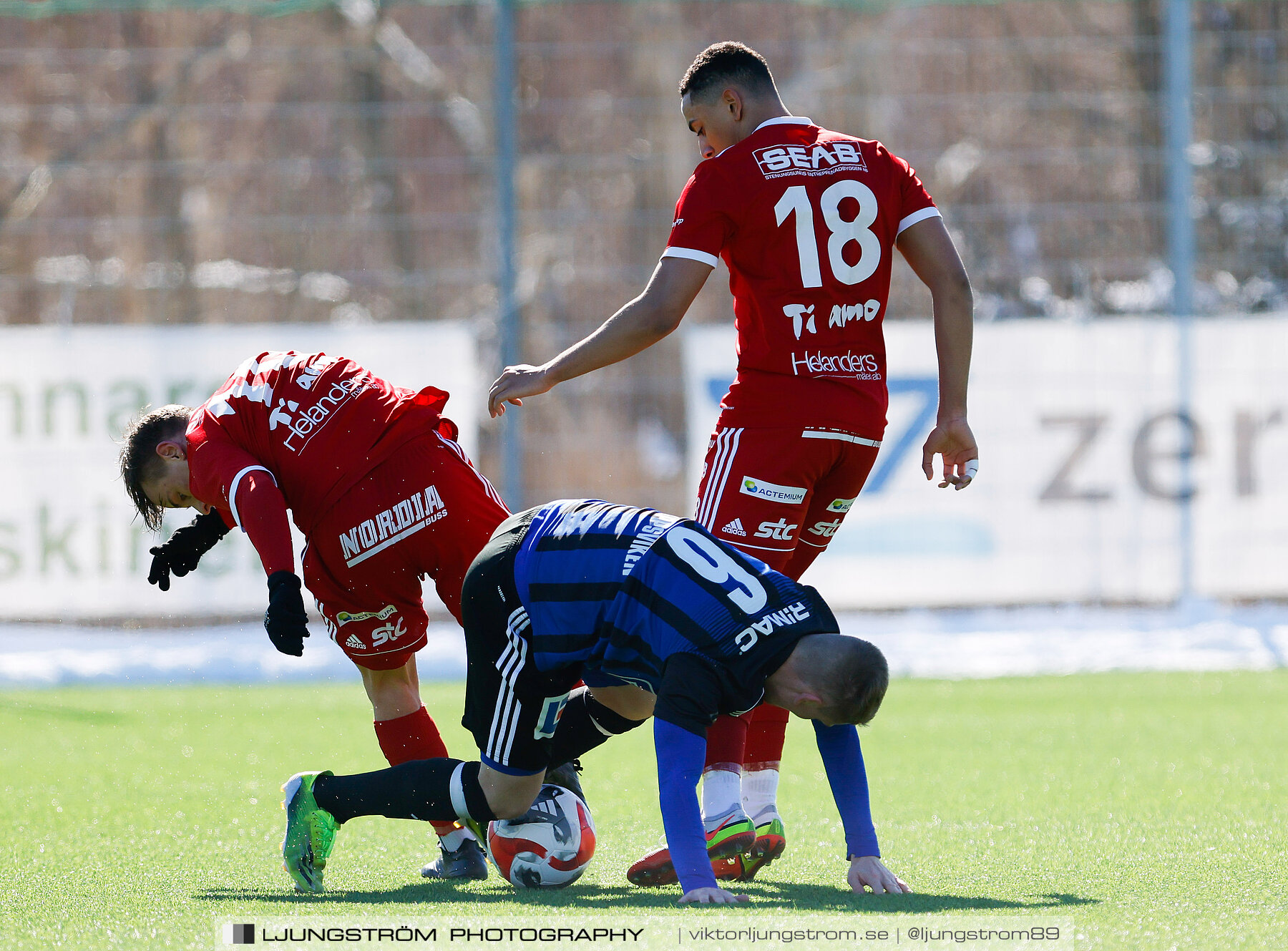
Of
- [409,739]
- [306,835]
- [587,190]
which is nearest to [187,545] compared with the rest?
[409,739]

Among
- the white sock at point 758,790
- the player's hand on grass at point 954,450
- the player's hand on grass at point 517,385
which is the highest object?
the player's hand on grass at point 517,385

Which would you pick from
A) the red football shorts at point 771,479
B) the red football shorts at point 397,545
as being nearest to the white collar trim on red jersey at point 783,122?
the red football shorts at point 771,479

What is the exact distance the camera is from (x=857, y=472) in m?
4.20

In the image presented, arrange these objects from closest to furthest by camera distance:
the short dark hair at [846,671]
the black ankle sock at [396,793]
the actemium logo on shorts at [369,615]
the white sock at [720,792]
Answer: the short dark hair at [846,671]
the black ankle sock at [396,793]
the white sock at [720,792]
the actemium logo on shorts at [369,615]

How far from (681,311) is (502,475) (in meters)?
5.01

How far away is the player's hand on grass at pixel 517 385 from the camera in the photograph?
12.7ft

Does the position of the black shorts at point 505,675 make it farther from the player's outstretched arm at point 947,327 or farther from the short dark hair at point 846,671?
the player's outstretched arm at point 947,327

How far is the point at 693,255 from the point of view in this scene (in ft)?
13.1

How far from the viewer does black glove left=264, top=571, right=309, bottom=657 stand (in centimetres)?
361

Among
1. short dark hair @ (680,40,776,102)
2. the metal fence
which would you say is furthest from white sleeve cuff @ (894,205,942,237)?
the metal fence

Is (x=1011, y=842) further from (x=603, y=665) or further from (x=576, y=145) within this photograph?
(x=576, y=145)

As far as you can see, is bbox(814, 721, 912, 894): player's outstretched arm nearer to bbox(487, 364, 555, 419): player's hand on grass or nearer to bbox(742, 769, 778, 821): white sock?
bbox(742, 769, 778, 821): white sock

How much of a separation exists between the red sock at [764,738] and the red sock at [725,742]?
22 cm

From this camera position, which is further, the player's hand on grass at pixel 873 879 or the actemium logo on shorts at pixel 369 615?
the actemium logo on shorts at pixel 369 615
